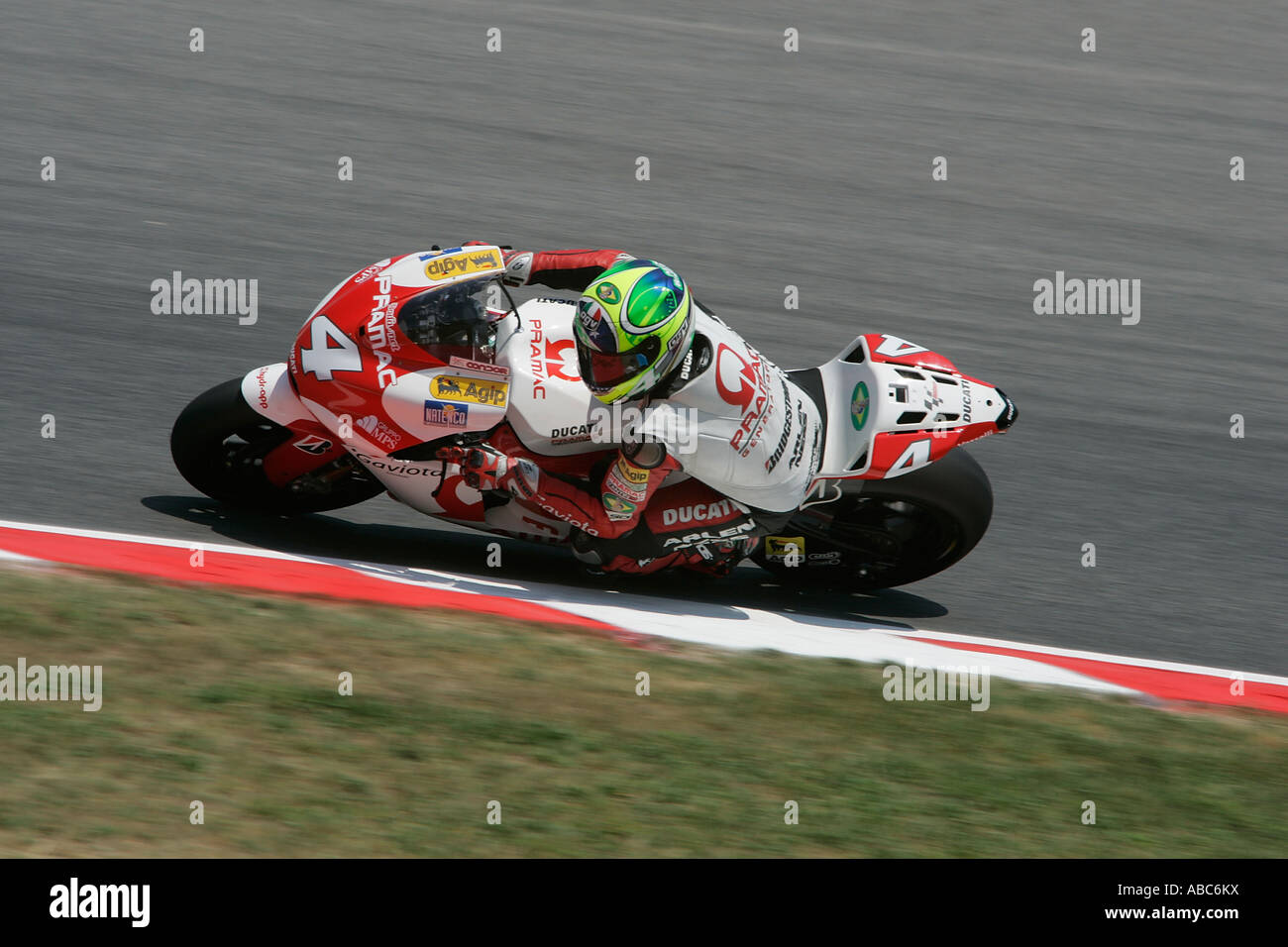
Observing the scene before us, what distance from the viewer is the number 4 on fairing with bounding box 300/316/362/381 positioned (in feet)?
17.6

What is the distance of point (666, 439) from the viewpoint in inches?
213

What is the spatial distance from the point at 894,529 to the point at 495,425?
6.35ft

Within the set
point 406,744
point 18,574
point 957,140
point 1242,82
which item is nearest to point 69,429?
point 18,574

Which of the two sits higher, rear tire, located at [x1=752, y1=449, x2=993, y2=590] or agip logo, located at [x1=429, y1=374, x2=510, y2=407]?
agip logo, located at [x1=429, y1=374, x2=510, y2=407]

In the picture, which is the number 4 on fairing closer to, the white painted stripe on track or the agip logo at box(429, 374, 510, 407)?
the agip logo at box(429, 374, 510, 407)

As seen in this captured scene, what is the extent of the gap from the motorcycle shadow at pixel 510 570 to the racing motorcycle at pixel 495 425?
112mm

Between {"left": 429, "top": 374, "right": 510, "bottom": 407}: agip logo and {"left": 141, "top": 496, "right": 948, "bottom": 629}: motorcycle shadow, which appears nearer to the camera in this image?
{"left": 429, "top": 374, "right": 510, "bottom": 407}: agip logo

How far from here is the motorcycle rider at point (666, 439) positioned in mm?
5082

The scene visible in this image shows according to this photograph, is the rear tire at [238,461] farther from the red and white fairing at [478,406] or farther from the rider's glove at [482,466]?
the rider's glove at [482,466]
